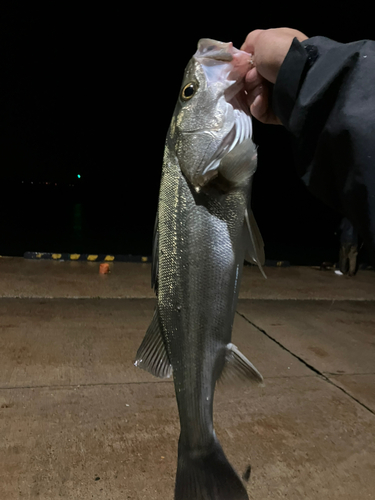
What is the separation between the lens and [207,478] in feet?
4.94

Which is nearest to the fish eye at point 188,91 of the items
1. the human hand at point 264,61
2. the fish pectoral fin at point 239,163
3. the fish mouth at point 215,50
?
the fish mouth at point 215,50

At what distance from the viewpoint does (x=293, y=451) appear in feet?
8.68

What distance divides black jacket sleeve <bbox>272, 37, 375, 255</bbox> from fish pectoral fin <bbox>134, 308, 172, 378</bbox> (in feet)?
2.58

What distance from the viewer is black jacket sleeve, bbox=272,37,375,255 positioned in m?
1.22

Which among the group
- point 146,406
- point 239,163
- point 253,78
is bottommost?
point 146,406

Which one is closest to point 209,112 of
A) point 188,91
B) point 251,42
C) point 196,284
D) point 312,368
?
point 188,91

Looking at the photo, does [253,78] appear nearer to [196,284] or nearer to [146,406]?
[196,284]

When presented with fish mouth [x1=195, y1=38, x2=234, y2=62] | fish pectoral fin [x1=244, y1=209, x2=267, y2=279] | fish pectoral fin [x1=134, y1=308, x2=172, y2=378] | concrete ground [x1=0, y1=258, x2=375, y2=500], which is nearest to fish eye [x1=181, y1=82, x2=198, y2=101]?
fish mouth [x1=195, y1=38, x2=234, y2=62]

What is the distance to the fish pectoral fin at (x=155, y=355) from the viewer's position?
160 cm

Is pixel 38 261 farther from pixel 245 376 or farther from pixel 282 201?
pixel 282 201

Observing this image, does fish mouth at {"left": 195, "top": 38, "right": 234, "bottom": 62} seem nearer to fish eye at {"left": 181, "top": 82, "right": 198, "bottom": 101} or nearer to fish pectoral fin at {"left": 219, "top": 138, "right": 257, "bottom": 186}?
fish eye at {"left": 181, "top": 82, "right": 198, "bottom": 101}

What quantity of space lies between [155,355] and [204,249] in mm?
479

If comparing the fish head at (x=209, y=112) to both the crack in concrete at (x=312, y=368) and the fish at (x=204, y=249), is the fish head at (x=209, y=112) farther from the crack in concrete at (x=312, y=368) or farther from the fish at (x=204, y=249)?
the crack in concrete at (x=312, y=368)

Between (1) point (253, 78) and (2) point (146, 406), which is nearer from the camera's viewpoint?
(1) point (253, 78)
